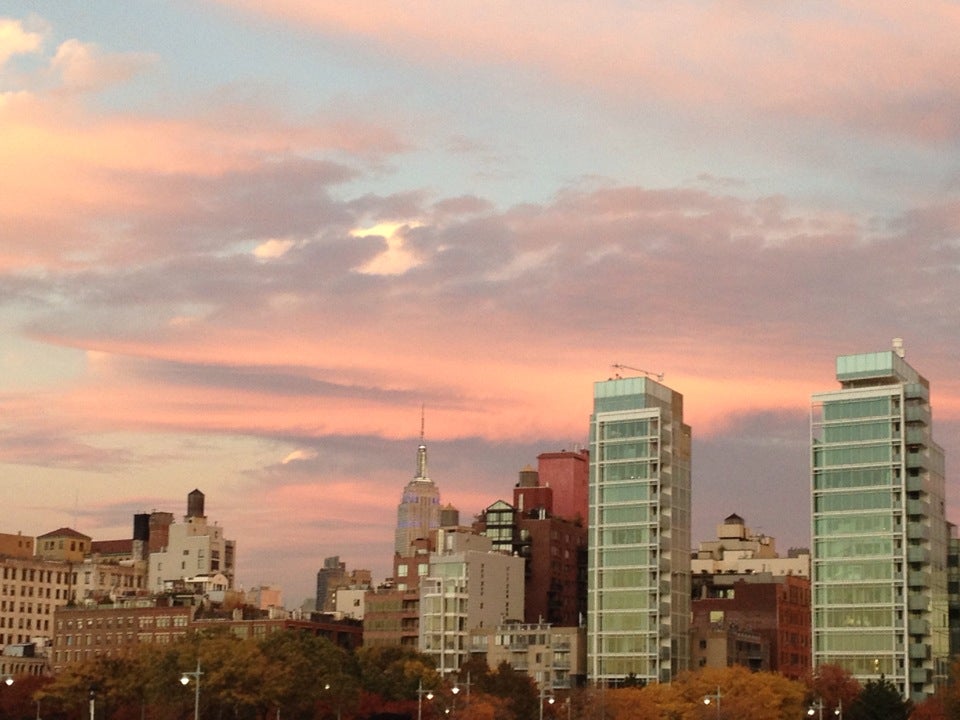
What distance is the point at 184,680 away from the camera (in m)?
190

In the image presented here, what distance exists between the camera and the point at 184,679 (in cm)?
18975

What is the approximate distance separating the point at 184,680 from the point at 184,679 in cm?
15
